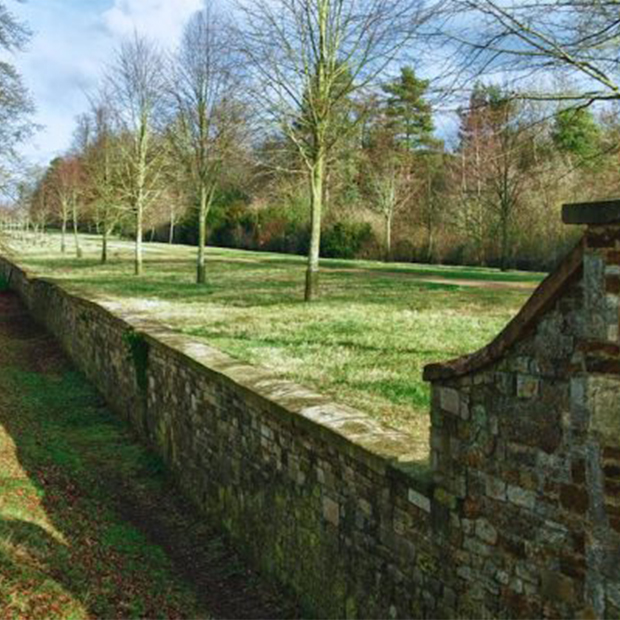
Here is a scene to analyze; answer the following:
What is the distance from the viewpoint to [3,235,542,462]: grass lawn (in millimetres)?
7570

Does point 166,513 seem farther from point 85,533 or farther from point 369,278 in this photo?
point 369,278

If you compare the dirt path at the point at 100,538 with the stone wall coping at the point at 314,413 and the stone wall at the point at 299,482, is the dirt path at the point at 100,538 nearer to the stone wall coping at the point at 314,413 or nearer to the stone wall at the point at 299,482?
the stone wall at the point at 299,482

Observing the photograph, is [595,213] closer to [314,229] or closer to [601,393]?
[601,393]

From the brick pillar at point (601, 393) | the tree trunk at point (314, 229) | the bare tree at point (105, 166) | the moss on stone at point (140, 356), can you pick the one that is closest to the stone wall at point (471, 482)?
the brick pillar at point (601, 393)

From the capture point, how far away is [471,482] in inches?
158

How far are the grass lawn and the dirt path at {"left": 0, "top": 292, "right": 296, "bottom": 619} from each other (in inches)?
82.8

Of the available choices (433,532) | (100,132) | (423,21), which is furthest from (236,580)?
(100,132)

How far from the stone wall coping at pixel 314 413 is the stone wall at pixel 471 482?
0.06 feet

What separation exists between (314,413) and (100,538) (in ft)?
10.4

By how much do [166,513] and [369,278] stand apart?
50.8ft

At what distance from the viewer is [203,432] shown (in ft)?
26.9

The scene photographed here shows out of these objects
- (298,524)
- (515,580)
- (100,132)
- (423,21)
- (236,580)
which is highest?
(100,132)

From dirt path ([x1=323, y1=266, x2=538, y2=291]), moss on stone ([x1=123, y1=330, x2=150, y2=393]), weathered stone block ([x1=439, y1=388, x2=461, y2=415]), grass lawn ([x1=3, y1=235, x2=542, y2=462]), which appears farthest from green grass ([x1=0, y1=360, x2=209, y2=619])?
dirt path ([x1=323, y1=266, x2=538, y2=291])

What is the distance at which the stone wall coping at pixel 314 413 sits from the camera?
465 centimetres
